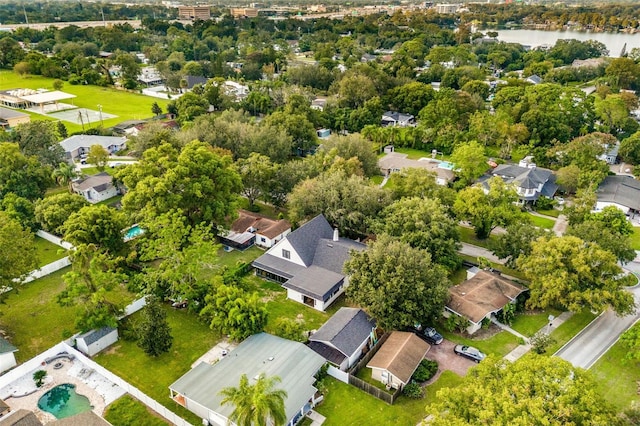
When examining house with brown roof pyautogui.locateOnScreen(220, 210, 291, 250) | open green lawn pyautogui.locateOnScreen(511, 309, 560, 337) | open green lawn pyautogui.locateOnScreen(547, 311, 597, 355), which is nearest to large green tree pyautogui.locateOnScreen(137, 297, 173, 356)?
house with brown roof pyautogui.locateOnScreen(220, 210, 291, 250)

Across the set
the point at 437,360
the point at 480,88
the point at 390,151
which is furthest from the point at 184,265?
the point at 480,88

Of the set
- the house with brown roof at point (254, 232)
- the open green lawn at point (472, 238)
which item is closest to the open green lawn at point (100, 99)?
the house with brown roof at point (254, 232)

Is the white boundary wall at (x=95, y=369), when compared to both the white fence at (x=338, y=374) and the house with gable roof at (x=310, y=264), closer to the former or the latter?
the white fence at (x=338, y=374)

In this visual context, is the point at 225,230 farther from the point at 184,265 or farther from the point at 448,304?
the point at 448,304

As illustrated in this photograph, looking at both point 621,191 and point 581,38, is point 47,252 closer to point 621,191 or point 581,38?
point 621,191

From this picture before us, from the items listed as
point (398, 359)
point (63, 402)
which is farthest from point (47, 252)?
point (398, 359)

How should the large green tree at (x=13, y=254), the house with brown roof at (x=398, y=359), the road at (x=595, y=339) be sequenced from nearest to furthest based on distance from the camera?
1. the house with brown roof at (x=398, y=359)
2. the road at (x=595, y=339)
3. the large green tree at (x=13, y=254)
